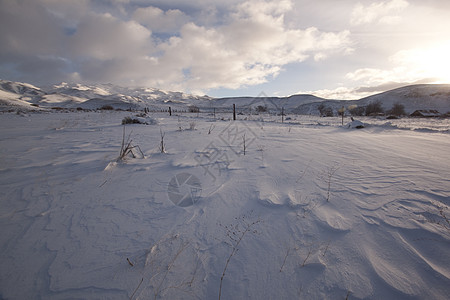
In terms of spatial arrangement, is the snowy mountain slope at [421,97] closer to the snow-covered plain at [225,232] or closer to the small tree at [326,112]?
the small tree at [326,112]

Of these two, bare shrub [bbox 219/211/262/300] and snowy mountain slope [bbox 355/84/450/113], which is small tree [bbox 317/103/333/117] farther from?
bare shrub [bbox 219/211/262/300]

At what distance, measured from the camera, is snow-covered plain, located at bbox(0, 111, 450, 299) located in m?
0.97

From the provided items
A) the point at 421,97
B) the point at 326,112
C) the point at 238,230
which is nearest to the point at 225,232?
the point at 238,230

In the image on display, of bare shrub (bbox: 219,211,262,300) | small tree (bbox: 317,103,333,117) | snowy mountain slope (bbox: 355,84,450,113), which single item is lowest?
bare shrub (bbox: 219,211,262,300)

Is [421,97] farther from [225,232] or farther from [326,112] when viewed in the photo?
[225,232]

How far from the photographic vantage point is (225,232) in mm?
1363

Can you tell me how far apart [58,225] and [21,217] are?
1.30 feet

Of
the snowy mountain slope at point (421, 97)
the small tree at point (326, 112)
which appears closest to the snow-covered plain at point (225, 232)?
the small tree at point (326, 112)

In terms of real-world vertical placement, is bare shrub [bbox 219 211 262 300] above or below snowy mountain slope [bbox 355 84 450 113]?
below

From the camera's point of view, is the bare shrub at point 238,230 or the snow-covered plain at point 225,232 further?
the bare shrub at point 238,230

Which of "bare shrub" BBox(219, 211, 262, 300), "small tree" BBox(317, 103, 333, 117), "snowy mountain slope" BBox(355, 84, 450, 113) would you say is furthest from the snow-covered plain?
"snowy mountain slope" BBox(355, 84, 450, 113)

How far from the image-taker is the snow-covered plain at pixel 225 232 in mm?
970

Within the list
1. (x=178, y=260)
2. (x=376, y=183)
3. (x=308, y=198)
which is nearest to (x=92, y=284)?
(x=178, y=260)

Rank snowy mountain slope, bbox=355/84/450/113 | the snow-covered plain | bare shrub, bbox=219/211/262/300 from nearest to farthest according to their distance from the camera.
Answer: the snow-covered plain
bare shrub, bbox=219/211/262/300
snowy mountain slope, bbox=355/84/450/113
